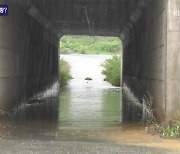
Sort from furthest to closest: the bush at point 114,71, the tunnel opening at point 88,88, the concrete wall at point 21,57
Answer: the bush at point 114,71
the tunnel opening at point 88,88
the concrete wall at point 21,57

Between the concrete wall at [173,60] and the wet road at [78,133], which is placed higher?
the concrete wall at [173,60]

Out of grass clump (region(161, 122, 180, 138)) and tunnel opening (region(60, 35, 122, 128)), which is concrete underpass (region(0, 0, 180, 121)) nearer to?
grass clump (region(161, 122, 180, 138))

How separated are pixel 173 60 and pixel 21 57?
7534 mm

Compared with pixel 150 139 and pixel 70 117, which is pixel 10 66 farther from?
pixel 150 139

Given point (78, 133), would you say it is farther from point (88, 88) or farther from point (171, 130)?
point (88, 88)

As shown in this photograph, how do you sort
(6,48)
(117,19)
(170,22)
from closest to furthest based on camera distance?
(170,22) → (6,48) → (117,19)

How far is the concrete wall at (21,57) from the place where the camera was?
13.0 m

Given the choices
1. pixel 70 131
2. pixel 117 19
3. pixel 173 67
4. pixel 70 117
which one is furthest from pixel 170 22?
pixel 117 19

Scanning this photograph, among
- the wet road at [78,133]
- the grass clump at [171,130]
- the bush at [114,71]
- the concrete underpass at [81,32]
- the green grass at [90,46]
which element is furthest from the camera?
the green grass at [90,46]

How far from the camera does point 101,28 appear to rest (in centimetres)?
2673

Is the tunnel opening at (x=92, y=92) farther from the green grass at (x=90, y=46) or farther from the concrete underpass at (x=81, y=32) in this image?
the concrete underpass at (x=81, y=32)

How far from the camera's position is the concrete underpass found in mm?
10148

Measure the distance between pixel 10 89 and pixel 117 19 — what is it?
10442 mm

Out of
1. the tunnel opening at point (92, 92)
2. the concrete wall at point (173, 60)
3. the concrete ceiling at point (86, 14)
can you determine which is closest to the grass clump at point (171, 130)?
the concrete wall at point (173, 60)
